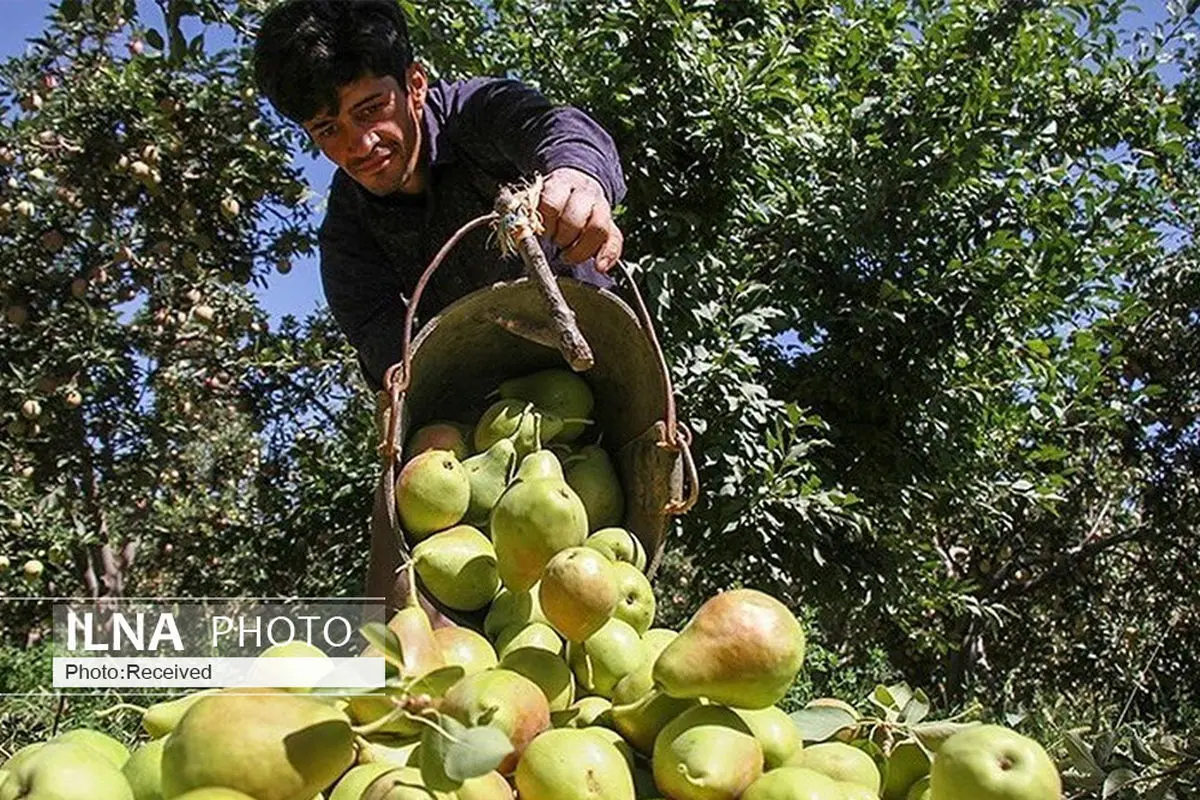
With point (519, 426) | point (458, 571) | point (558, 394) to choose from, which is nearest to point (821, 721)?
point (458, 571)

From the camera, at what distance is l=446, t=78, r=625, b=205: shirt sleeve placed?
1738 mm

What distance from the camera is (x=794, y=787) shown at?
0.90 m

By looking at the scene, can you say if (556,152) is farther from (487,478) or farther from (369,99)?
(487,478)

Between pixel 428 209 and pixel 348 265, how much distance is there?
23cm

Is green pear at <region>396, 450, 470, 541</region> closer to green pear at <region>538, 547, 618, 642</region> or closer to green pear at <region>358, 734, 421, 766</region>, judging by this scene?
green pear at <region>538, 547, 618, 642</region>

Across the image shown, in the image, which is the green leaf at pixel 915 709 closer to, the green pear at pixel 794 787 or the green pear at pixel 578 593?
the green pear at pixel 794 787

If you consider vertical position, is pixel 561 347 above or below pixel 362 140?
below

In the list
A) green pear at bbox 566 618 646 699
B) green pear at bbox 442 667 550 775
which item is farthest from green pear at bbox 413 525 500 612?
green pear at bbox 442 667 550 775

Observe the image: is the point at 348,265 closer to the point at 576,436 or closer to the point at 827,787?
the point at 576,436

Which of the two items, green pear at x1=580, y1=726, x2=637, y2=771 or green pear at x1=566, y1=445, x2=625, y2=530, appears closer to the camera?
green pear at x1=580, y1=726, x2=637, y2=771

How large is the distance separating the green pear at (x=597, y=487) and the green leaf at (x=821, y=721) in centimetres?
64

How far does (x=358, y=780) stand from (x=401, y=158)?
1.41m

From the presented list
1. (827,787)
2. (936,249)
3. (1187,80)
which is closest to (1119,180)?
(936,249)

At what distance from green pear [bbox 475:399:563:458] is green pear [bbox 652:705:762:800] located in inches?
28.5
